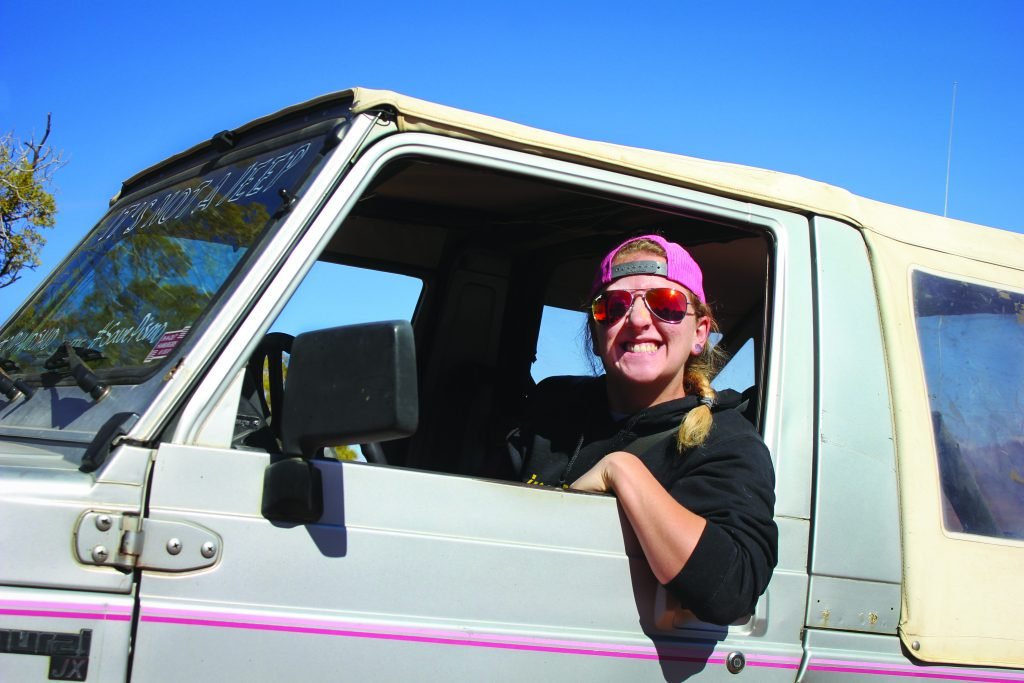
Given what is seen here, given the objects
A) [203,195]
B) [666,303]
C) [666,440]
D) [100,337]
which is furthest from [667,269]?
[100,337]

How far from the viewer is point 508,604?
208 cm

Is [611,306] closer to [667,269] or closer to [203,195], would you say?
[667,269]

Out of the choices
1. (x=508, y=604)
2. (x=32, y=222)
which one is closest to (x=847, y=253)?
(x=508, y=604)

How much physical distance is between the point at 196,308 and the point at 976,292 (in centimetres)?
195

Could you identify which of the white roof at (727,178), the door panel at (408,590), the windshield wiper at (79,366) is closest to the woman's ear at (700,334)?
the white roof at (727,178)

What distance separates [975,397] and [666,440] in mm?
839

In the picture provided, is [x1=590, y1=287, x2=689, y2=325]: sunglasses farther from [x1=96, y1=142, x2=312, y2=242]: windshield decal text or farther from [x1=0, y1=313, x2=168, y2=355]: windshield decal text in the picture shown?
[x1=0, y1=313, x2=168, y2=355]: windshield decal text

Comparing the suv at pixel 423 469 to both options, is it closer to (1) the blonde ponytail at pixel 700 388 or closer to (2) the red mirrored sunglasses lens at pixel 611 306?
(1) the blonde ponytail at pixel 700 388

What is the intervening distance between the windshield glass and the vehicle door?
0.19 m

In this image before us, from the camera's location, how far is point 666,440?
8.27ft

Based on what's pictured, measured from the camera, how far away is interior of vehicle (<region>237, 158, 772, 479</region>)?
3193mm

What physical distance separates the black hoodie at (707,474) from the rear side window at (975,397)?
0.52m

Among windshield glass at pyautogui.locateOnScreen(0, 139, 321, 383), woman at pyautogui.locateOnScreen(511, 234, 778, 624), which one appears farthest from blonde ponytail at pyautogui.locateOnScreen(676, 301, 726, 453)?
windshield glass at pyautogui.locateOnScreen(0, 139, 321, 383)

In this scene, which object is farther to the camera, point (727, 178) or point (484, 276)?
point (484, 276)
